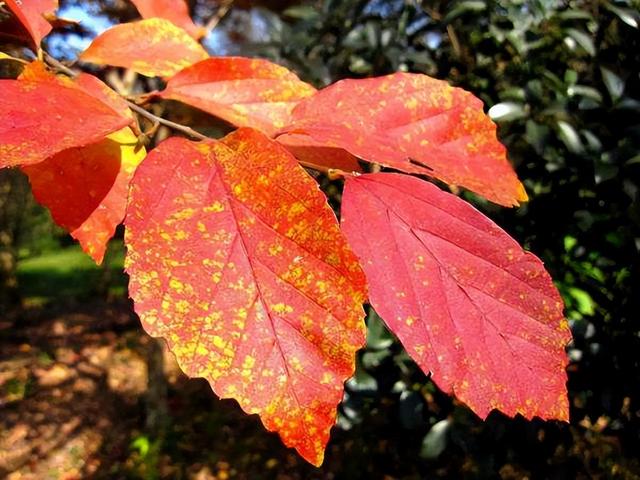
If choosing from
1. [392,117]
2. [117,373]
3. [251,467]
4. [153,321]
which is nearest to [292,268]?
[153,321]

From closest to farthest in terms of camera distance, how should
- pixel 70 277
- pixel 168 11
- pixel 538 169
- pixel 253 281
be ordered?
pixel 253 281 → pixel 168 11 → pixel 538 169 → pixel 70 277

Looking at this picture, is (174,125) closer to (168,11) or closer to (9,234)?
(168,11)

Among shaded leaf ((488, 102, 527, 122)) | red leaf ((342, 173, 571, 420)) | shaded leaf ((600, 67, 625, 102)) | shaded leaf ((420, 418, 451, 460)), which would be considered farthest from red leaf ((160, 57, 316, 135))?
shaded leaf ((420, 418, 451, 460))

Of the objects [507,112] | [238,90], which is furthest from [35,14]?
[507,112]

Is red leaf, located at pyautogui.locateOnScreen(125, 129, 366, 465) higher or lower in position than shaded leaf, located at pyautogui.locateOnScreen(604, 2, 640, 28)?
higher

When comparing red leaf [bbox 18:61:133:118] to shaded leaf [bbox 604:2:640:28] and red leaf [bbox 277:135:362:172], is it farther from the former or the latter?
shaded leaf [bbox 604:2:640:28]

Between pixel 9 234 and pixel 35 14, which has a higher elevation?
pixel 35 14
